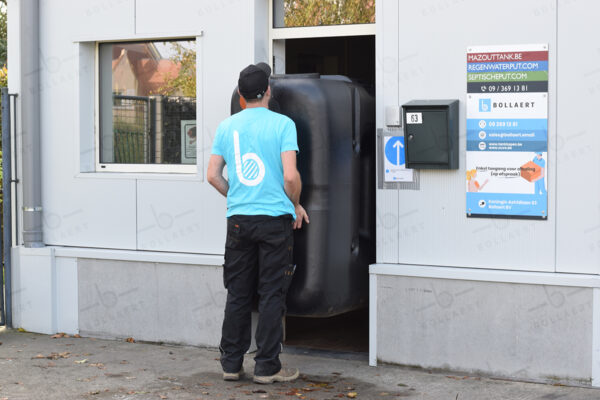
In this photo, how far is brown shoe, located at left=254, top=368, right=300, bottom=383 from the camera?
18.9 ft

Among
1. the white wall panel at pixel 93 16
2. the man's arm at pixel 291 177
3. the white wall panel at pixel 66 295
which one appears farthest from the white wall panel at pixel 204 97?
the man's arm at pixel 291 177

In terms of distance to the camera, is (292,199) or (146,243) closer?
(292,199)

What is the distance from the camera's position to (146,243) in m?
7.21

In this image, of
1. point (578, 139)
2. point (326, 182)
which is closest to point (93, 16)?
point (326, 182)

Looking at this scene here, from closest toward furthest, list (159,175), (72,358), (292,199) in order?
1. (292,199)
2. (72,358)
3. (159,175)

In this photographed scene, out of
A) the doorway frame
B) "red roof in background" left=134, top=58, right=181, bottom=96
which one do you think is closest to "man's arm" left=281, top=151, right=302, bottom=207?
the doorway frame

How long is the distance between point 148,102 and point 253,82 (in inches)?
82.1

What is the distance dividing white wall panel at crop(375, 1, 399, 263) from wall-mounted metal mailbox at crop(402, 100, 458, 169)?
223 millimetres

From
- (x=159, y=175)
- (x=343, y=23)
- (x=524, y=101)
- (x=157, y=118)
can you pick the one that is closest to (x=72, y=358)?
(x=159, y=175)

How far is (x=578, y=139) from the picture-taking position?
5.68 meters

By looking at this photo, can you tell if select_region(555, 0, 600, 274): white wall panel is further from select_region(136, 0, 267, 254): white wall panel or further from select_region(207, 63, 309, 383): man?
select_region(136, 0, 267, 254): white wall panel

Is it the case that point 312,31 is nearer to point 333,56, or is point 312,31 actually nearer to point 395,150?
point 395,150

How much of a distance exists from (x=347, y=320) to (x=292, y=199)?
2865 mm

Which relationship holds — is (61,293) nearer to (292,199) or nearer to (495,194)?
(292,199)
